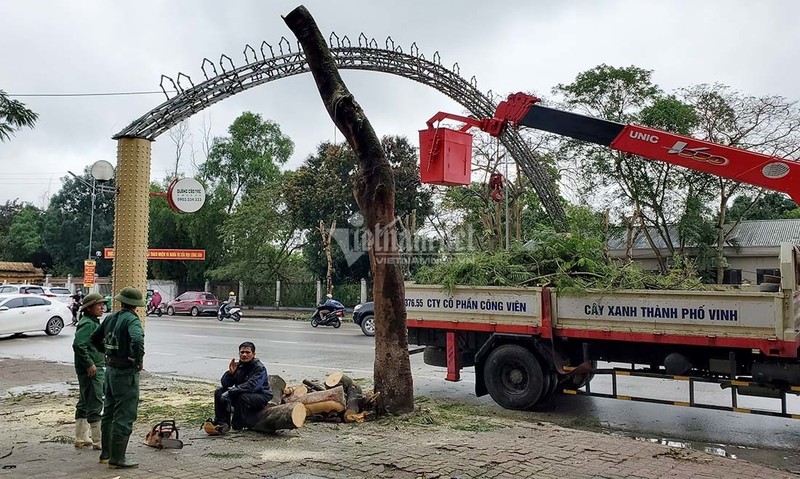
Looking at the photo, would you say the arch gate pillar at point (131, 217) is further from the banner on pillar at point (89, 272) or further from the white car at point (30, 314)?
the banner on pillar at point (89, 272)

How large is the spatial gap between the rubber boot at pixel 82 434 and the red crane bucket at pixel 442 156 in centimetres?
556

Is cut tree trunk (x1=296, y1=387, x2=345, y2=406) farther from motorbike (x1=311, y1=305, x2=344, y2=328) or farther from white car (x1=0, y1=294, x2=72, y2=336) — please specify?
motorbike (x1=311, y1=305, x2=344, y2=328)

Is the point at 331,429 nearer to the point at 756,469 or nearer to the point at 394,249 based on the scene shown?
the point at 394,249

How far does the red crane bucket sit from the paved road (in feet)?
11.6

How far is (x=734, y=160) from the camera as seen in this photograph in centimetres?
840

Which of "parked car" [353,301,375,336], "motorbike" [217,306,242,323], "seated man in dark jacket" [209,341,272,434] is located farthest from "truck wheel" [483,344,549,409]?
"motorbike" [217,306,242,323]

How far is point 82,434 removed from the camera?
20.4 ft

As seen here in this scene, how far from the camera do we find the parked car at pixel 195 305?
34219mm

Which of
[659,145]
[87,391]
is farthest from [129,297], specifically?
[659,145]

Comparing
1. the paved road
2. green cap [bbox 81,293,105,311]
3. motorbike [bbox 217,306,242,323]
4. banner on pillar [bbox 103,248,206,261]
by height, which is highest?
banner on pillar [bbox 103,248,206,261]

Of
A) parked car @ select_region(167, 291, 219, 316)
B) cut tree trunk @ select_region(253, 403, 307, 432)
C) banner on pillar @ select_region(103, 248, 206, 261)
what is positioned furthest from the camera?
banner on pillar @ select_region(103, 248, 206, 261)

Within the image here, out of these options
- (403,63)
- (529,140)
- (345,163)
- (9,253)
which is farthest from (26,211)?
(403,63)

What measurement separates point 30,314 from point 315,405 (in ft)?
53.2

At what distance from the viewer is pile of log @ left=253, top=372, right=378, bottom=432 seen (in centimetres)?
664
